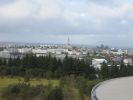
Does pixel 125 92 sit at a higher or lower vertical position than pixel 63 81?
higher

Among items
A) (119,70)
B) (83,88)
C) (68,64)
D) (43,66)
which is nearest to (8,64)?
(43,66)

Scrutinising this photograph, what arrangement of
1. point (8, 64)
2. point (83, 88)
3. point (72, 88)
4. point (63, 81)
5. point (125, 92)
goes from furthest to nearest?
1. point (8, 64)
2. point (63, 81)
3. point (72, 88)
4. point (83, 88)
5. point (125, 92)

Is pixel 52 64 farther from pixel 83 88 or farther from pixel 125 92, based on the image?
pixel 125 92

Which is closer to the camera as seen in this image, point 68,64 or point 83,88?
point 83,88

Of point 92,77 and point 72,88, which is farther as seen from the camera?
point 92,77

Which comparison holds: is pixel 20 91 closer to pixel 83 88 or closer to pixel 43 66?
pixel 83 88

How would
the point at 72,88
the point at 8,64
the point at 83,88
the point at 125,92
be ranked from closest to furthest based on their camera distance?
the point at 125,92, the point at 83,88, the point at 72,88, the point at 8,64

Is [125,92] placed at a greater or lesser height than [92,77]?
greater

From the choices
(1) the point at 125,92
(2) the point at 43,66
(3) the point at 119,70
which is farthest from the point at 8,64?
(1) the point at 125,92

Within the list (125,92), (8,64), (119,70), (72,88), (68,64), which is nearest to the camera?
(125,92)
